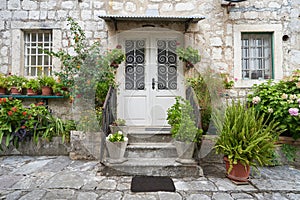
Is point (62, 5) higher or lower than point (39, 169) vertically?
higher

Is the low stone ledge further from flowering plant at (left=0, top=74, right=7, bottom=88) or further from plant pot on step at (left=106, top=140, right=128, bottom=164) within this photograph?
plant pot on step at (left=106, top=140, right=128, bottom=164)

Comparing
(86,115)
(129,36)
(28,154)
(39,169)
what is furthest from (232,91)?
(28,154)

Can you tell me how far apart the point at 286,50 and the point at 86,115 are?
4.15 metres

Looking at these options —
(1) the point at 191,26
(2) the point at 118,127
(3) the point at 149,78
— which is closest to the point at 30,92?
(2) the point at 118,127

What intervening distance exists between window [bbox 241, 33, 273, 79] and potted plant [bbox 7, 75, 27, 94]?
14.7 feet

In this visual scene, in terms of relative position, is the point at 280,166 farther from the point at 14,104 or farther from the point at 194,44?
the point at 14,104

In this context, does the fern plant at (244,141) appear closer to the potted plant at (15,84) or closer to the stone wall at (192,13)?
the stone wall at (192,13)

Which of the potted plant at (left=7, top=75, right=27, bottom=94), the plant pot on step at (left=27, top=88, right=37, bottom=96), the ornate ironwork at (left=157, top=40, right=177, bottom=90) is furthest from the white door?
the potted plant at (left=7, top=75, right=27, bottom=94)

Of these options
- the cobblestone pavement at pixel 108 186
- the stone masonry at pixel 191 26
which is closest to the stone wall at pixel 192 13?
the stone masonry at pixel 191 26

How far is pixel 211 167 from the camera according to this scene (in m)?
2.97

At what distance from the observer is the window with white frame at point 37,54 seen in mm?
4266

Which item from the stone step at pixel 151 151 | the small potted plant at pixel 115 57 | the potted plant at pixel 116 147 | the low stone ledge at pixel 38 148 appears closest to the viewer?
the potted plant at pixel 116 147

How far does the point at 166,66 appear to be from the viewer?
4285mm

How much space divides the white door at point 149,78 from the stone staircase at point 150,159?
0.74 m
